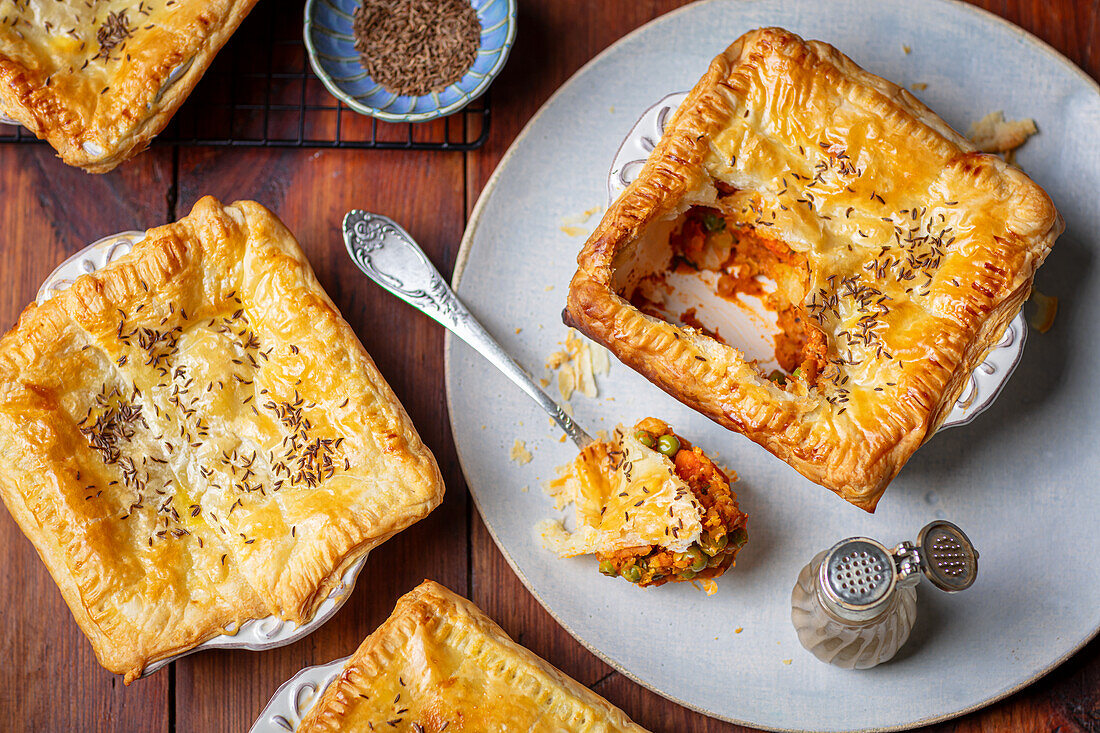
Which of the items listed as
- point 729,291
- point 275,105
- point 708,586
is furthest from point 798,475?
point 275,105

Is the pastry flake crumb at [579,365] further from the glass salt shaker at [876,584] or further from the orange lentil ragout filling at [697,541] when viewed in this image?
the glass salt shaker at [876,584]

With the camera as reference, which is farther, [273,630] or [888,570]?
[273,630]

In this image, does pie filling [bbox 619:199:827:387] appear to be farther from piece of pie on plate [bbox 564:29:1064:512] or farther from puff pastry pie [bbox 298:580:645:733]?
puff pastry pie [bbox 298:580:645:733]

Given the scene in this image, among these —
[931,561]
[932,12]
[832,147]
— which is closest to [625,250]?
[832,147]

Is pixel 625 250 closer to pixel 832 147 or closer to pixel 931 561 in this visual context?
pixel 832 147

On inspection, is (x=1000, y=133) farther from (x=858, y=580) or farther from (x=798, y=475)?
(x=858, y=580)

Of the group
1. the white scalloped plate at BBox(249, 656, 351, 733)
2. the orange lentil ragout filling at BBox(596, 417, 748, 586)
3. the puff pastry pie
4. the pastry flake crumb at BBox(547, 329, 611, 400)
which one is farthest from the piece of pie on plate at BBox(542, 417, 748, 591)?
the white scalloped plate at BBox(249, 656, 351, 733)
